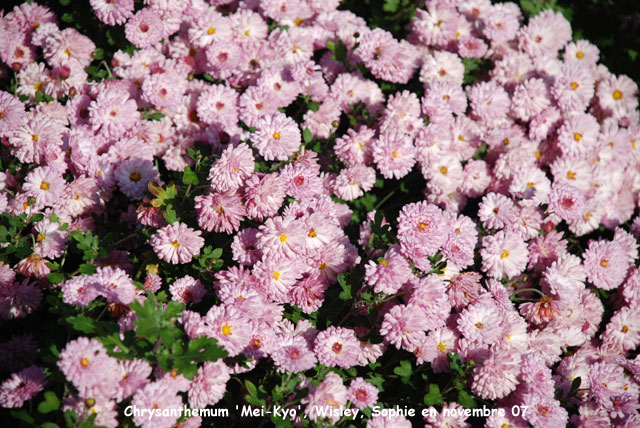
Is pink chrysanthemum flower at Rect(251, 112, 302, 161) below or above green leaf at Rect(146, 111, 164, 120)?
above

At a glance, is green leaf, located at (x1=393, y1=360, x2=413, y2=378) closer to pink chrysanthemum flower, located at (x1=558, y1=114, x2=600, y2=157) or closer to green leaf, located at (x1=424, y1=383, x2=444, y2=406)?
green leaf, located at (x1=424, y1=383, x2=444, y2=406)

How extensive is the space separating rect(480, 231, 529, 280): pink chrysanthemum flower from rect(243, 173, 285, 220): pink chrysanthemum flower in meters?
1.22

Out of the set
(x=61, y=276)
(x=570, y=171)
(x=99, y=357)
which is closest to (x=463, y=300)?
(x=570, y=171)

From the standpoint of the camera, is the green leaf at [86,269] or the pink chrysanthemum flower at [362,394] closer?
the pink chrysanthemum flower at [362,394]

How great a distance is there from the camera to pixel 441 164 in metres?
3.19

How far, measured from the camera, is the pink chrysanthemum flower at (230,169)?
2355mm

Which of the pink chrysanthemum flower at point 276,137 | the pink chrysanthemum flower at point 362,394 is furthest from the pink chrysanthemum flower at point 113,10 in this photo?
the pink chrysanthemum flower at point 362,394

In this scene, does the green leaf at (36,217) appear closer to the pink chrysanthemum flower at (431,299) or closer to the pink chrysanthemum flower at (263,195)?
the pink chrysanthemum flower at (263,195)

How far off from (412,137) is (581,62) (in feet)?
5.33

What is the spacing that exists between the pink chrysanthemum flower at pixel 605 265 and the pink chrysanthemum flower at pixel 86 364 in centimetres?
268

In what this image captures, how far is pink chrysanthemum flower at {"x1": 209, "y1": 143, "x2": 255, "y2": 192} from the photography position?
2355 mm

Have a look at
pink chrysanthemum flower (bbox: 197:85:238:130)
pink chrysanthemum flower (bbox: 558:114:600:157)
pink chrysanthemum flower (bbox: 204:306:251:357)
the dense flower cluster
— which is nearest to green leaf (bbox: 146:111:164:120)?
the dense flower cluster

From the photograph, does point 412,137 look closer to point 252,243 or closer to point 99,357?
point 252,243

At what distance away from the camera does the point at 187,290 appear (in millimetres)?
2406
